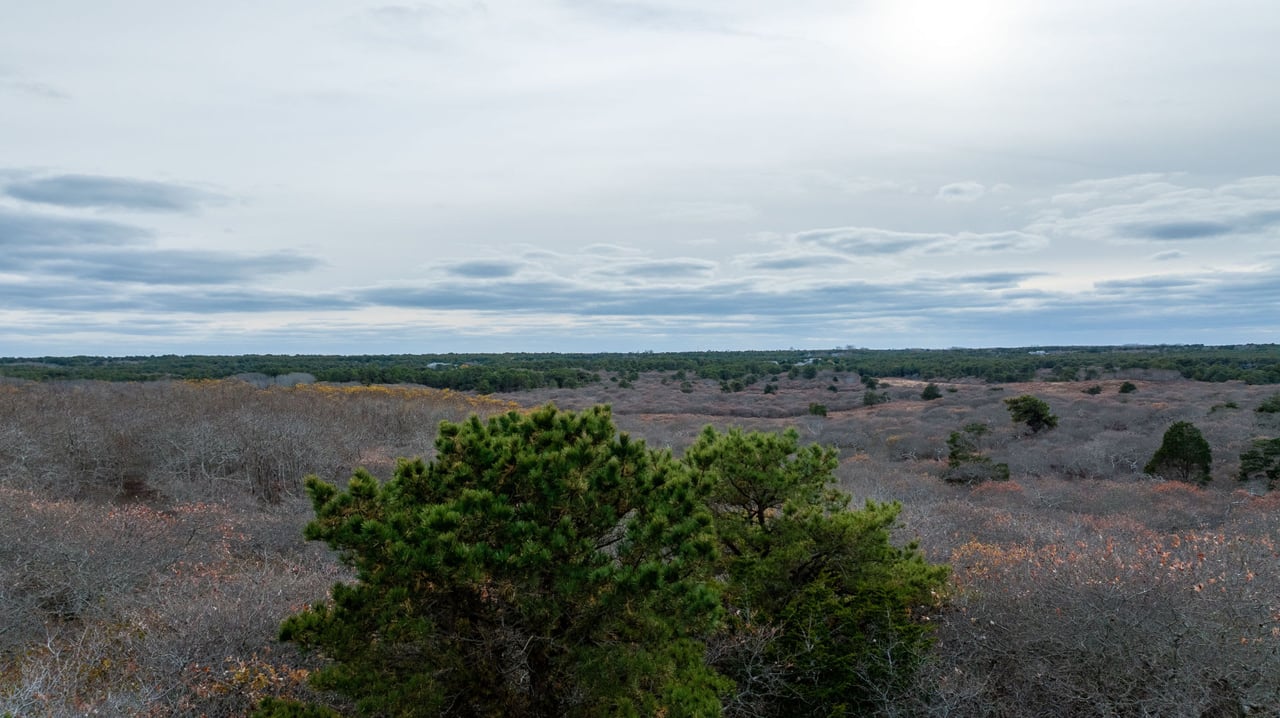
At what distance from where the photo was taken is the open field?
758 cm

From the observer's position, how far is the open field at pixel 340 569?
758cm

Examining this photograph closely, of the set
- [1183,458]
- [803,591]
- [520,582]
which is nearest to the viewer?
[520,582]

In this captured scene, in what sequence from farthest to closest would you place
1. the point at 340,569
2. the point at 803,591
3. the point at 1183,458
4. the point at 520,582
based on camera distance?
the point at 1183,458
the point at 340,569
the point at 803,591
the point at 520,582

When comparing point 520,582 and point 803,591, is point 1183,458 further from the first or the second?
point 520,582

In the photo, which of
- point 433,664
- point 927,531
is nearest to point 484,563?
point 433,664

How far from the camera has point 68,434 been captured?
2192 centimetres

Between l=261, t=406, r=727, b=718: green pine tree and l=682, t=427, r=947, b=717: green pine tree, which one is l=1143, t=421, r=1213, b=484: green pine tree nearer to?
l=682, t=427, r=947, b=717: green pine tree

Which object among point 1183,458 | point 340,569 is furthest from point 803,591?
point 1183,458

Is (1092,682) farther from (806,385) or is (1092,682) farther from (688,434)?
(806,385)

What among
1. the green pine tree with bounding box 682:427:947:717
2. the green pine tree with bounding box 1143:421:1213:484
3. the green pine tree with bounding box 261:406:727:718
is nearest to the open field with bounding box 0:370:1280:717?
the green pine tree with bounding box 682:427:947:717

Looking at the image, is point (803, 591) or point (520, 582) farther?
point (803, 591)

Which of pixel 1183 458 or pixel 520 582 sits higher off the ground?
pixel 520 582

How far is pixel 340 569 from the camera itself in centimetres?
1159

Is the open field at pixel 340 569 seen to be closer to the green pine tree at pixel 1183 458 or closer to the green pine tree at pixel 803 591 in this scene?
the green pine tree at pixel 803 591
